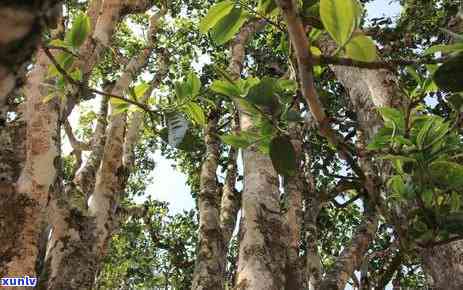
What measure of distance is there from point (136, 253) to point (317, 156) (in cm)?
555

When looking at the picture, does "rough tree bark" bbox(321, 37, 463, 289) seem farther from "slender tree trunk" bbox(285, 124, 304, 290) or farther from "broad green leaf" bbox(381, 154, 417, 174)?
"slender tree trunk" bbox(285, 124, 304, 290)

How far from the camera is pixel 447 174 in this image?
3.97 feet

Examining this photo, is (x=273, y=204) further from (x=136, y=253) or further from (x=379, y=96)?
(x=136, y=253)

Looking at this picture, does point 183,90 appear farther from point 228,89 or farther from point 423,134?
point 423,134

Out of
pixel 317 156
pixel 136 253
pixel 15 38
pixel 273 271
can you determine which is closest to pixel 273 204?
pixel 273 271

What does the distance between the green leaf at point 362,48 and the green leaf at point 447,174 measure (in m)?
0.38

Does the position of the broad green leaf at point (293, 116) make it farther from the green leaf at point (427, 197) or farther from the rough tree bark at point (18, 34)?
the rough tree bark at point (18, 34)

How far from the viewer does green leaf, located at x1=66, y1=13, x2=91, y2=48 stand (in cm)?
133

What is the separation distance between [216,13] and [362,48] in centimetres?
39

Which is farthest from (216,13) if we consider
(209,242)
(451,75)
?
(209,242)

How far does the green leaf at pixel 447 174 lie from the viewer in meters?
1.20

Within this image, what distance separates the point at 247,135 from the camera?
1239 millimetres

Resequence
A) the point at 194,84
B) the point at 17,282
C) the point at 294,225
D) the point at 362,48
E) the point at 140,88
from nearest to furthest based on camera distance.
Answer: the point at 362,48, the point at 194,84, the point at 140,88, the point at 17,282, the point at 294,225

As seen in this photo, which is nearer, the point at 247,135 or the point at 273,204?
the point at 247,135
